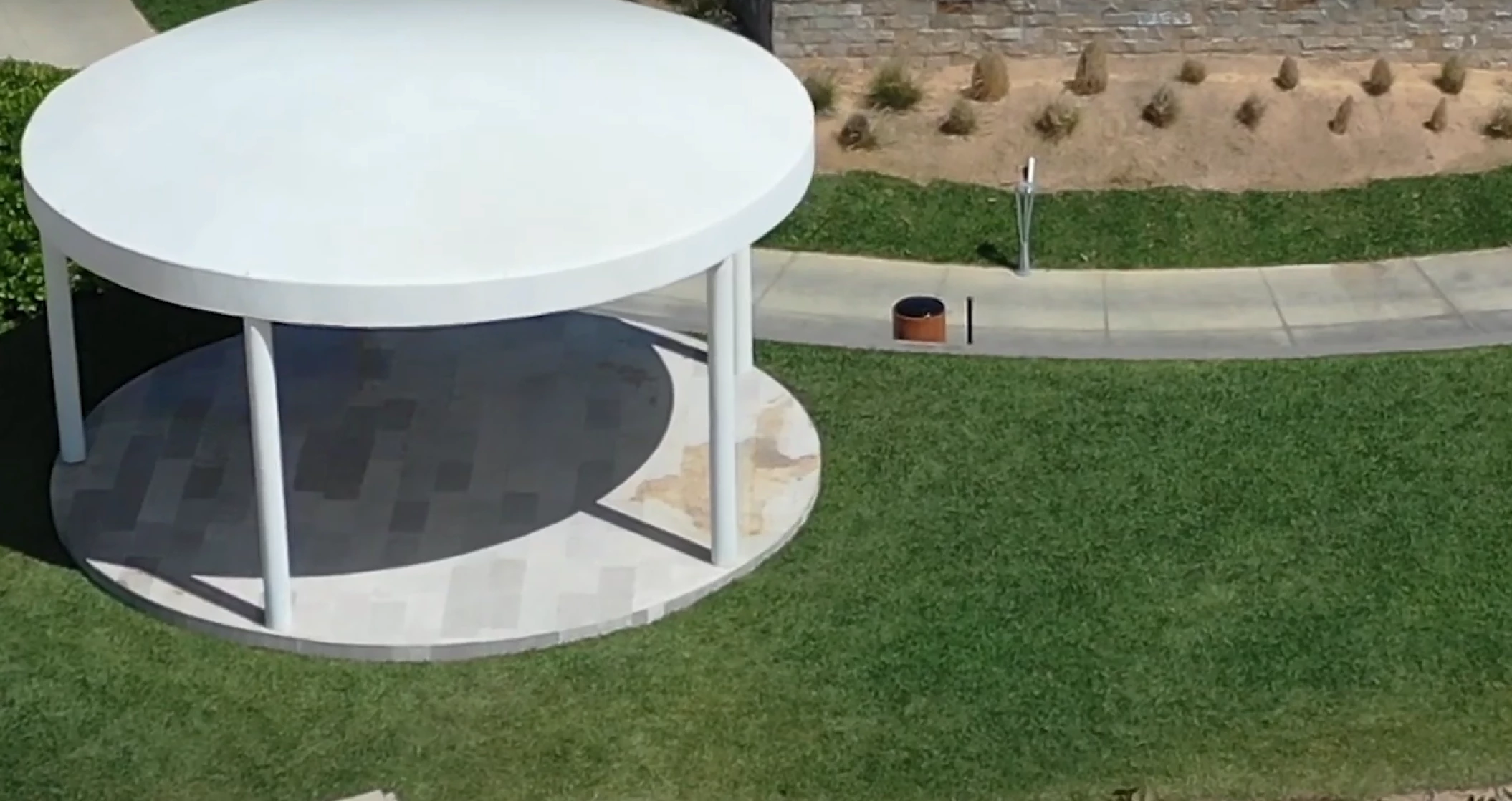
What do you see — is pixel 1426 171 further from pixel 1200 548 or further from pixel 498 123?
pixel 498 123

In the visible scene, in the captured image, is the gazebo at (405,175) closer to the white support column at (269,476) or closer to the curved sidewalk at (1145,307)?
the white support column at (269,476)

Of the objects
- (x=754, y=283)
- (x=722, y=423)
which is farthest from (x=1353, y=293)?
(x=722, y=423)

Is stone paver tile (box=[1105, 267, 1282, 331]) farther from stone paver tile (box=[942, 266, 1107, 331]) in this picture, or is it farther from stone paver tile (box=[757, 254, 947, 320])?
stone paver tile (box=[757, 254, 947, 320])

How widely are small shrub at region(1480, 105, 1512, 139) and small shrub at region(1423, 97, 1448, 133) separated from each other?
447mm

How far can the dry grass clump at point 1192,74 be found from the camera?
25.9 metres

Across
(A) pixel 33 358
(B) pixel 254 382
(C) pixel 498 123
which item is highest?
(C) pixel 498 123

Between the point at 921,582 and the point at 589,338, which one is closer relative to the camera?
the point at 921,582

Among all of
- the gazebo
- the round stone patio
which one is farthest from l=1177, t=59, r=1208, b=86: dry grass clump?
the gazebo

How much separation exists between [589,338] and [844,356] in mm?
2396

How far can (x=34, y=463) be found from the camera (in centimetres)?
1972

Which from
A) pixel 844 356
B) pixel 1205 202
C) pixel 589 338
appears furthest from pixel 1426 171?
pixel 589 338

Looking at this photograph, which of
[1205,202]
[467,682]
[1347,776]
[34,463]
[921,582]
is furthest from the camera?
[1205,202]

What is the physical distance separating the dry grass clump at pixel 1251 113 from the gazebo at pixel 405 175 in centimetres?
809

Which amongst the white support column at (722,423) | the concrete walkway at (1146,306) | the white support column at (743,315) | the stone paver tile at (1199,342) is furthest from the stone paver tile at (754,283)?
the white support column at (722,423)
